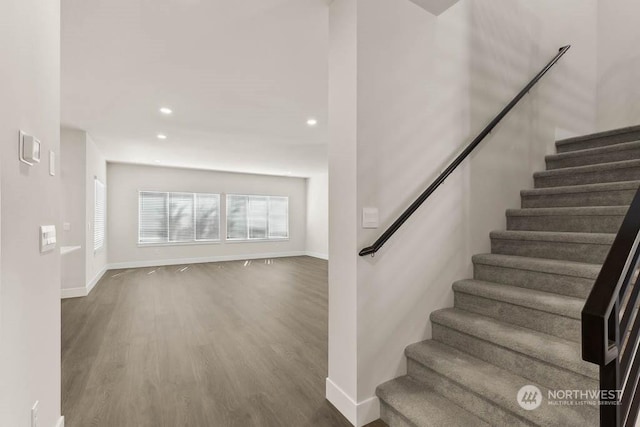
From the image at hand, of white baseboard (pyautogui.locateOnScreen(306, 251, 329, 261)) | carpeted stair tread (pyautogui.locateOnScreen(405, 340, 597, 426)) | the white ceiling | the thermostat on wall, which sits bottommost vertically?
white baseboard (pyautogui.locateOnScreen(306, 251, 329, 261))

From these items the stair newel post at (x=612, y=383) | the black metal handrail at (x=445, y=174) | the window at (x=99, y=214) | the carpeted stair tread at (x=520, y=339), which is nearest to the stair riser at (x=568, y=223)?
the black metal handrail at (x=445, y=174)

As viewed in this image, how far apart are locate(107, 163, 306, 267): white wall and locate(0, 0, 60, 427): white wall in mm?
6752

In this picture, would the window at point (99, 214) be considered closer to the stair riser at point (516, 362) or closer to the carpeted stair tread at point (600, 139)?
the stair riser at point (516, 362)

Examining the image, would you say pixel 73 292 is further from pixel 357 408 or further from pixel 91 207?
pixel 357 408

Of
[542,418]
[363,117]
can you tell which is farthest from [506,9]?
[542,418]

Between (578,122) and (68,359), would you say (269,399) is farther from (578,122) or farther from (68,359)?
(578,122)

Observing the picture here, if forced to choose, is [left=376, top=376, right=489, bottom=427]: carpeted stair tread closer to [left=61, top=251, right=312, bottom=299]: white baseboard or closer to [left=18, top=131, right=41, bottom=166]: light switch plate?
[left=18, top=131, right=41, bottom=166]: light switch plate

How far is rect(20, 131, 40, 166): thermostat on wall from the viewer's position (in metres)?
1.07

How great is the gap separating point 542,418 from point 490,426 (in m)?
0.27

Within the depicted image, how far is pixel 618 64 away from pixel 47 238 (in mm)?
5851

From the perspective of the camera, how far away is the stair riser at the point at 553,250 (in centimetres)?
189

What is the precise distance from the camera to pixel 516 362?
160 cm

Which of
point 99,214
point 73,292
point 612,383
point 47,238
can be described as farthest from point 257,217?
point 612,383

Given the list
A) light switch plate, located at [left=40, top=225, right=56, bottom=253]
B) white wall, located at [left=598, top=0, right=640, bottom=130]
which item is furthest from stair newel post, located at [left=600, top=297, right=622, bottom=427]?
white wall, located at [left=598, top=0, right=640, bottom=130]
